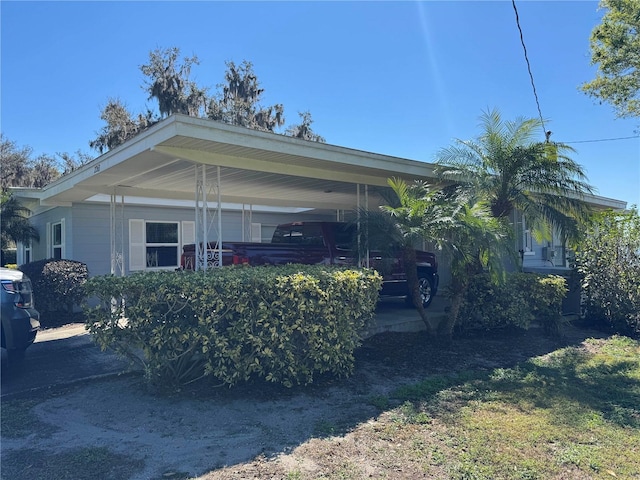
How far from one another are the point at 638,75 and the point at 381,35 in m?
6.49

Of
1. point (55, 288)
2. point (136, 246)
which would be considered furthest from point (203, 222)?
point (136, 246)

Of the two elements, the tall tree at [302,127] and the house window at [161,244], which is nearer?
the house window at [161,244]

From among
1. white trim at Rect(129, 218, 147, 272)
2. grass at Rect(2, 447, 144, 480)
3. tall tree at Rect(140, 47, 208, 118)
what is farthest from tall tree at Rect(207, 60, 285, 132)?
grass at Rect(2, 447, 144, 480)

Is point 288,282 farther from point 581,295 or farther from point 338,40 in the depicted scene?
point 338,40

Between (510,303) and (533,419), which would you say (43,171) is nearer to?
(510,303)

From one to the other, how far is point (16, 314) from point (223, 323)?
3180mm

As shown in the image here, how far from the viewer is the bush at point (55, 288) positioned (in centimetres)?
Result: 1046

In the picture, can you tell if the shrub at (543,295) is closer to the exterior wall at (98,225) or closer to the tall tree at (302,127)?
the exterior wall at (98,225)

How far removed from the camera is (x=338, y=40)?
13.3 m

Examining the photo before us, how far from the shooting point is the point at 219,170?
24.3 feet

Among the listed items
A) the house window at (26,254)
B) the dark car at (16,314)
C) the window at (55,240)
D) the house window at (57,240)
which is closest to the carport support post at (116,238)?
the window at (55,240)

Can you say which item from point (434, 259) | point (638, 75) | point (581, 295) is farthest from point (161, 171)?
point (638, 75)

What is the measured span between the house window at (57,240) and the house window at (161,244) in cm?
253

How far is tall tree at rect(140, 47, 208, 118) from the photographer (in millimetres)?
25906
